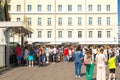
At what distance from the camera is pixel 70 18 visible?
90812mm

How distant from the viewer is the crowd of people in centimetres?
1767

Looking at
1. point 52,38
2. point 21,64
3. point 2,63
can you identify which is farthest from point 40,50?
point 52,38

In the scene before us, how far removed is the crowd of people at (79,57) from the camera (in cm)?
1767

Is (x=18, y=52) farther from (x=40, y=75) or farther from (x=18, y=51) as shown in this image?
(x=40, y=75)

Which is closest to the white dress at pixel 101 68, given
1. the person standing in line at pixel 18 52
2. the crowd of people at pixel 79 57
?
the crowd of people at pixel 79 57

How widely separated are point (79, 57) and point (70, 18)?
70.3 meters

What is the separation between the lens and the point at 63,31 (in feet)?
298

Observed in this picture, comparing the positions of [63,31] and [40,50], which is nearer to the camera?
[40,50]

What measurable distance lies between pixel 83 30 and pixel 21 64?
194 ft

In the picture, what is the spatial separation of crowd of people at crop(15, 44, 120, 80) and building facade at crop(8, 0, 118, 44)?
5030 cm

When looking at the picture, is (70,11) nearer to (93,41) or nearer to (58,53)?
(93,41)

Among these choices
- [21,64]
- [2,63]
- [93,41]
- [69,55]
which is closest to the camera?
[2,63]

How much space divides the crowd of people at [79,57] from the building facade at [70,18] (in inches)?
1980

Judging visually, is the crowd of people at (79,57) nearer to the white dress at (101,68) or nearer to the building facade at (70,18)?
the white dress at (101,68)
